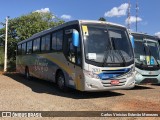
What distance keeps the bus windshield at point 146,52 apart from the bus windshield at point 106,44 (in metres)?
2.49

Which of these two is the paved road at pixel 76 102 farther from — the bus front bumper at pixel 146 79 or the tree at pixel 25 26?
the tree at pixel 25 26

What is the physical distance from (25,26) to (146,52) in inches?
1063

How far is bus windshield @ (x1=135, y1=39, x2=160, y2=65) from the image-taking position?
48.9ft

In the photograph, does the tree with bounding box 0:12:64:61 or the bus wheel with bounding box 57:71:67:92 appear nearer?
the bus wheel with bounding box 57:71:67:92

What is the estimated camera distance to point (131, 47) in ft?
41.5

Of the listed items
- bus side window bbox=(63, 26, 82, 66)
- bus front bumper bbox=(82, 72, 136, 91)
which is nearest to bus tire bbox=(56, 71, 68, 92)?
bus side window bbox=(63, 26, 82, 66)

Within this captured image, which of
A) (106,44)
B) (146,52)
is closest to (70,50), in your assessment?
(106,44)

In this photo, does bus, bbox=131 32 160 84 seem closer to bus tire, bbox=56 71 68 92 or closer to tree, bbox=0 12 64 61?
bus tire, bbox=56 71 68 92

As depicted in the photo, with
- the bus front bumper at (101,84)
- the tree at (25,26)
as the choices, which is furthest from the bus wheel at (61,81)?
the tree at (25,26)

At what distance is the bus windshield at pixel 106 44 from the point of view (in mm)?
11711

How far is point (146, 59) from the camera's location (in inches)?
589

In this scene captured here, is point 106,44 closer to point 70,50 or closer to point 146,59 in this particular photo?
point 70,50

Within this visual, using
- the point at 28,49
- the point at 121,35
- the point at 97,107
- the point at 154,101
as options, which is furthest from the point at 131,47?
the point at 28,49

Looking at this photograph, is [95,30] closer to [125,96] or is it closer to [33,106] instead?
[125,96]
